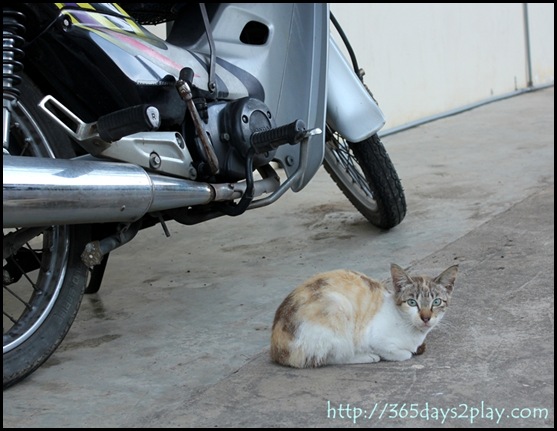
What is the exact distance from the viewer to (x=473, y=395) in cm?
255

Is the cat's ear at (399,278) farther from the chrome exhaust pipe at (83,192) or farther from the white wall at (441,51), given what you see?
the white wall at (441,51)

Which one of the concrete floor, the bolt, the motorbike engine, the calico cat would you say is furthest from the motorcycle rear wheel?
the calico cat

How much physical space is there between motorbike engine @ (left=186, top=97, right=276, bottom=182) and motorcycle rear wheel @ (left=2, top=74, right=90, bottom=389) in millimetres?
475

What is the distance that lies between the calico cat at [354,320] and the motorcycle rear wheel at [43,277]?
0.64 meters

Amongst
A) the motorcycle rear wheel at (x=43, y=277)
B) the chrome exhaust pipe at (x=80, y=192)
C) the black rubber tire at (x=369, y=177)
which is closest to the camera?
the chrome exhaust pipe at (x=80, y=192)

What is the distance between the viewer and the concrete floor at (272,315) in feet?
8.30

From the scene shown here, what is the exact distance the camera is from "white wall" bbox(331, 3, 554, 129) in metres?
7.57

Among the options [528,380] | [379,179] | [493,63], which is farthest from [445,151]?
[528,380]

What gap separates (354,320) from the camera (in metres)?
2.84

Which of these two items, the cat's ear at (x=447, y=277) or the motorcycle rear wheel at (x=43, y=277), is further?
the cat's ear at (x=447, y=277)

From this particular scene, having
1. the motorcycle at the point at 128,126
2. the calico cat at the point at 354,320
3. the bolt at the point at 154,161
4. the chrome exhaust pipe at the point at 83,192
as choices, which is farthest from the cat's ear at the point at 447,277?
the bolt at the point at 154,161

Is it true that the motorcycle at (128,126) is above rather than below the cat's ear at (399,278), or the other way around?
above

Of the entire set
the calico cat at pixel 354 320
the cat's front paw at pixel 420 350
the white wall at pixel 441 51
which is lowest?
the white wall at pixel 441 51

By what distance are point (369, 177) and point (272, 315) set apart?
1108 millimetres
